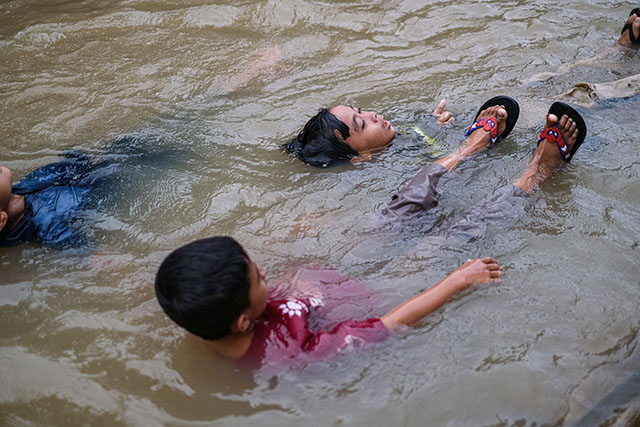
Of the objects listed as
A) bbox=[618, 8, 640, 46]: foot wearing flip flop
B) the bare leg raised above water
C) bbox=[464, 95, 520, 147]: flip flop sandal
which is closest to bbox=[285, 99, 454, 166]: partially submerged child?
bbox=[464, 95, 520, 147]: flip flop sandal

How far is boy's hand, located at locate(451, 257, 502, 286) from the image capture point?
9.05 feet

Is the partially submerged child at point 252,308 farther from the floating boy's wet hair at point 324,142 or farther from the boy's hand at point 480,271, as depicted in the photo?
the floating boy's wet hair at point 324,142

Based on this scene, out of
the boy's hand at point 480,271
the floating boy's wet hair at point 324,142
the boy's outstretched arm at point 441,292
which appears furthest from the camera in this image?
the floating boy's wet hair at point 324,142

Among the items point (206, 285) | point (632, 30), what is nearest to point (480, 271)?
point (206, 285)

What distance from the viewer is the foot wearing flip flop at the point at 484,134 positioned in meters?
3.80

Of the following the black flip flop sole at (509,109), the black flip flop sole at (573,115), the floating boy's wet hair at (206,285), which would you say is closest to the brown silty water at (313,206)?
the black flip flop sole at (509,109)

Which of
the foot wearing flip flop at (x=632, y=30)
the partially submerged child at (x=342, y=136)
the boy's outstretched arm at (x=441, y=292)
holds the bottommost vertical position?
the boy's outstretched arm at (x=441, y=292)

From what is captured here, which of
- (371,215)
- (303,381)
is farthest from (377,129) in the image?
(303,381)

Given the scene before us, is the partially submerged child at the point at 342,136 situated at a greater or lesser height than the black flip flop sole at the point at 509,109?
lesser

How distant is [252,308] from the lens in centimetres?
235

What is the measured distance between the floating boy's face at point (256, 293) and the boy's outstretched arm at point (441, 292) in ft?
2.10

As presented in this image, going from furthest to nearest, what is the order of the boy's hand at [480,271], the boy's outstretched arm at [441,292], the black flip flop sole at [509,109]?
the black flip flop sole at [509,109] → the boy's hand at [480,271] → the boy's outstretched arm at [441,292]

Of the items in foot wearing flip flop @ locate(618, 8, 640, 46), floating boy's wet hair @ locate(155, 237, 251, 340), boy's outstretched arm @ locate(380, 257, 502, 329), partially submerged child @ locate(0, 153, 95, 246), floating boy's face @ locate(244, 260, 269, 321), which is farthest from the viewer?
foot wearing flip flop @ locate(618, 8, 640, 46)

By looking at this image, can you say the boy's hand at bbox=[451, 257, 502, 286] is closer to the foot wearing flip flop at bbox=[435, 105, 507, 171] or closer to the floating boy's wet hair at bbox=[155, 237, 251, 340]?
the foot wearing flip flop at bbox=[435, 105, 507, 171]
